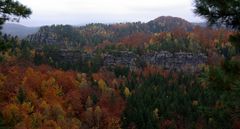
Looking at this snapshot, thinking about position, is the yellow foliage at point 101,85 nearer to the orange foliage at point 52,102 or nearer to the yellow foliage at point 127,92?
the orange foliage at point 52,102

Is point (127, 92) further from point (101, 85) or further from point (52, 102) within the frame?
point (52, 102)

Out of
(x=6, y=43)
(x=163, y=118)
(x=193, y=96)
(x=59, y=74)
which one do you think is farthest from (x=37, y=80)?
(x=6, y=43)

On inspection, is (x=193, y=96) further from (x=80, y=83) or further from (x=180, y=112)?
(x=80, y=83)

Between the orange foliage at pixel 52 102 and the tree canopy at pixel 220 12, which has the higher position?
the tree canopy at pixel 220 12

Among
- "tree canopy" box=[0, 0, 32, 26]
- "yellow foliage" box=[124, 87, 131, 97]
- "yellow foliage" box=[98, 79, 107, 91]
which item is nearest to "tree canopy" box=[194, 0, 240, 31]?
"tree canopy" box=[0, 0, 32, 26]

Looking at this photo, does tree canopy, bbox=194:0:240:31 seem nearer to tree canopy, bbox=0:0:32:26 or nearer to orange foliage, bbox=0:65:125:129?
tree canopy, bbox=0:0:32:26

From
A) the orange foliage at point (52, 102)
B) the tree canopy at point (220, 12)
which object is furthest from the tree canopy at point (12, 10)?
the orange foliage at point (52, 102)

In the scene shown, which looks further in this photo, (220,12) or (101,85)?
(101,85)

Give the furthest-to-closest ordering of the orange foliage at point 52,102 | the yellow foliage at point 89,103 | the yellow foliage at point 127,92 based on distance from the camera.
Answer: the yellow foliage at point 127,92 → the yellow foliage at point 89,103 → the orange foliage at point 52,102

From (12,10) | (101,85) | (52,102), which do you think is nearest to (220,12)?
(12,10)
